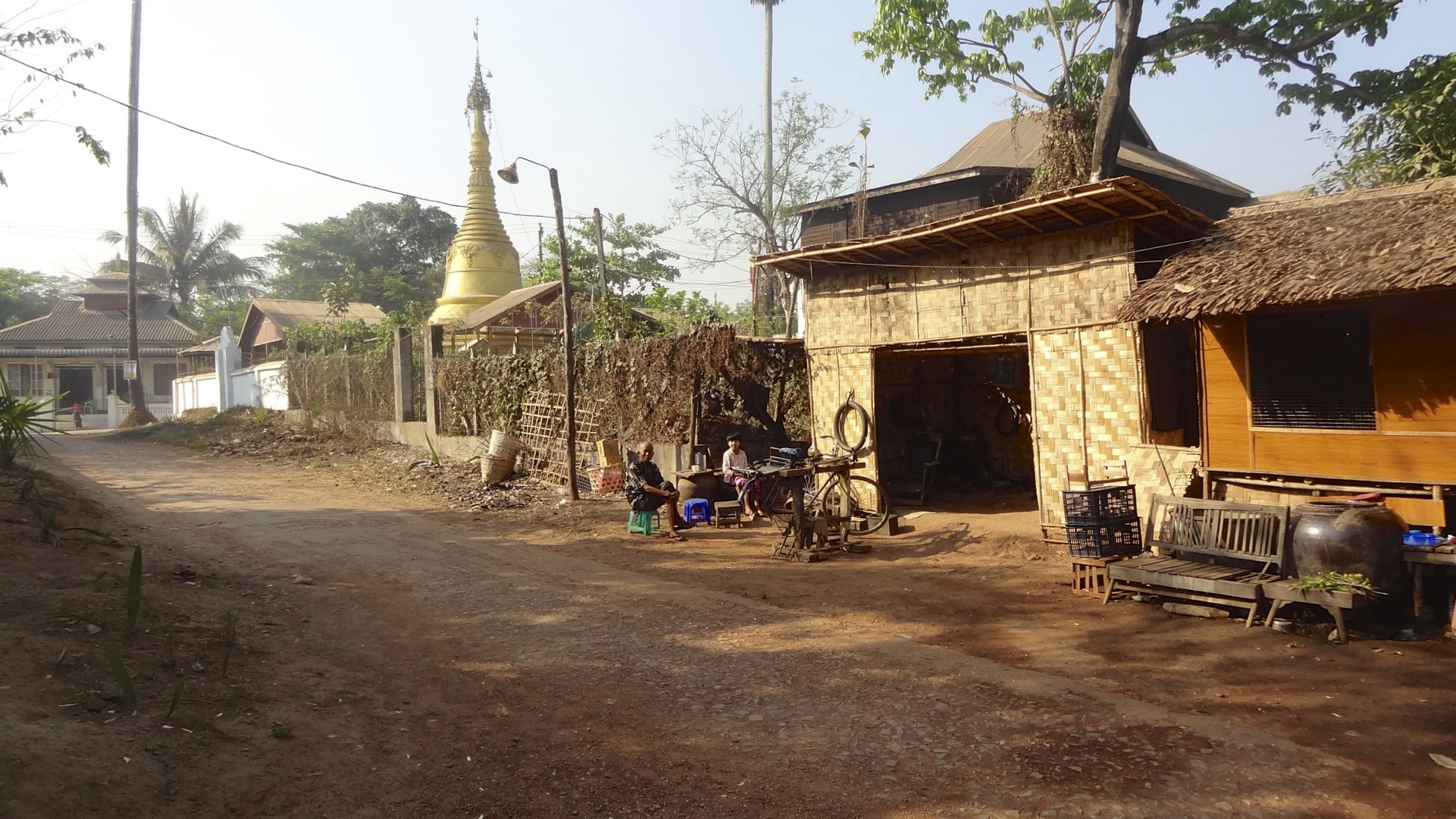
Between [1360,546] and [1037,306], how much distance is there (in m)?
4.38

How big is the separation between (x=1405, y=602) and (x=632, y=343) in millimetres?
11095


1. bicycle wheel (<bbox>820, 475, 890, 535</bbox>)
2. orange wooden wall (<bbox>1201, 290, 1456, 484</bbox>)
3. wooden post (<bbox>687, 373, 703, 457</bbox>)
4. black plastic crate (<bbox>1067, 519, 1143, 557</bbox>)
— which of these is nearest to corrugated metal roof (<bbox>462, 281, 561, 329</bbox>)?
wooden post (<bbox>687, 373, 703, 457</bbox>)

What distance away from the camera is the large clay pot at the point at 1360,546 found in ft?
21.3

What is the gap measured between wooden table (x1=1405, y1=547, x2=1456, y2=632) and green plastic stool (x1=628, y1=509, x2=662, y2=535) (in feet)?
25.7

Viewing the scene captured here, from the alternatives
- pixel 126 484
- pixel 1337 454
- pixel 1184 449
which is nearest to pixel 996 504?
pixel 1184 449

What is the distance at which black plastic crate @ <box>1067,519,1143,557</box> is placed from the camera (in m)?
8.02

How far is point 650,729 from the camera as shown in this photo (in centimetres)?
487

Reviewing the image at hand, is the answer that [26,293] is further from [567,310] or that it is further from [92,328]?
[567,310]

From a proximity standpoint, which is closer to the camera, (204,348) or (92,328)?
(204,348)

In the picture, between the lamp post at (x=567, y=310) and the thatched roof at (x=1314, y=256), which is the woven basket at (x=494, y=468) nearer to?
the lamp post at (x=567, y=310)

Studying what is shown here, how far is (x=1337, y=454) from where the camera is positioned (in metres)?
7.95

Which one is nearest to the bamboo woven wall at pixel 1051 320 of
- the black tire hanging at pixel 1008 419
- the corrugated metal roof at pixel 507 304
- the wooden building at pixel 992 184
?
the black tire hanging at pixel 1008 419

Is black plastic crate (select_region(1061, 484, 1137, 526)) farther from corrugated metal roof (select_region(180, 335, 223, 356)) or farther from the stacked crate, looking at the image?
corrugated metal roof (select_region(180, 335, 223, 356))

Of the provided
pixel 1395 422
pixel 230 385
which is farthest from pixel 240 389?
pixel 1395 422
